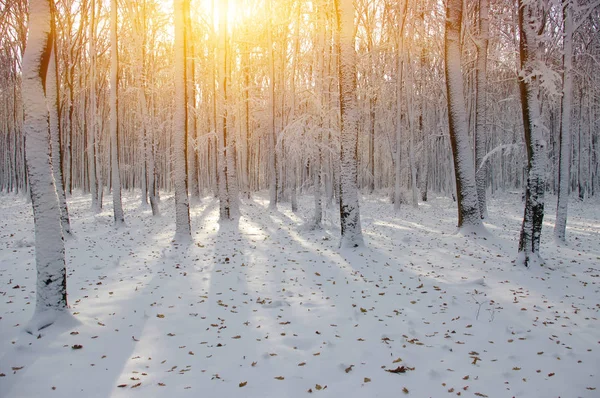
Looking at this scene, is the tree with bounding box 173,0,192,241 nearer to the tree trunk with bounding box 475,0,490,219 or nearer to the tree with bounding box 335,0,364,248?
the tree with bounding box 335,0,364,248

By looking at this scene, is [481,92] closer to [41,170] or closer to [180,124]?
[180,124]

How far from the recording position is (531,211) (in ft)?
24.5

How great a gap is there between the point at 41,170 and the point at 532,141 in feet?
27.9

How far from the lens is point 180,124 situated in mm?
10883

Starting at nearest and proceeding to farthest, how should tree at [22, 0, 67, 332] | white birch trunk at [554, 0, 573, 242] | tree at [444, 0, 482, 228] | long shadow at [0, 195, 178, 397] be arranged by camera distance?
long shadow at [0, 195, 178, 397] < tree at [22, 0, 67, 332] < white birch trunk at [554, 0, 573, 242] < tree at [444, 0, 482, 228]

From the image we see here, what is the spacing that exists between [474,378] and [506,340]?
1140 mm

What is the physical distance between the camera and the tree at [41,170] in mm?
4586

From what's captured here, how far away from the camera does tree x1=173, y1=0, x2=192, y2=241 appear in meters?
10.8

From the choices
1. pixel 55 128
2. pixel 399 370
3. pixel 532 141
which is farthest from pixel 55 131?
pixel 532 141

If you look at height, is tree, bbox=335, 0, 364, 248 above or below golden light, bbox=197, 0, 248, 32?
below

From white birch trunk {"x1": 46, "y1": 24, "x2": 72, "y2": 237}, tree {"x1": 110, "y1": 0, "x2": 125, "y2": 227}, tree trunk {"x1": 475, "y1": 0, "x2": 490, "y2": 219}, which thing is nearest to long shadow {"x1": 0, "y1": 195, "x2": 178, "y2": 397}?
white birch trunk {"x1": 46, "y1": 24, "x2": 72, "y2": 237}

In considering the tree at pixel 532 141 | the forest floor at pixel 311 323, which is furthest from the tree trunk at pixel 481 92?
the tree at pixel 532 141

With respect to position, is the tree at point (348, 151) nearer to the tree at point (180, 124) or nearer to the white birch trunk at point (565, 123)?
the tree at point (180, 124)

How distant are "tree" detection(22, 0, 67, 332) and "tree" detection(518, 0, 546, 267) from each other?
8.09 m
